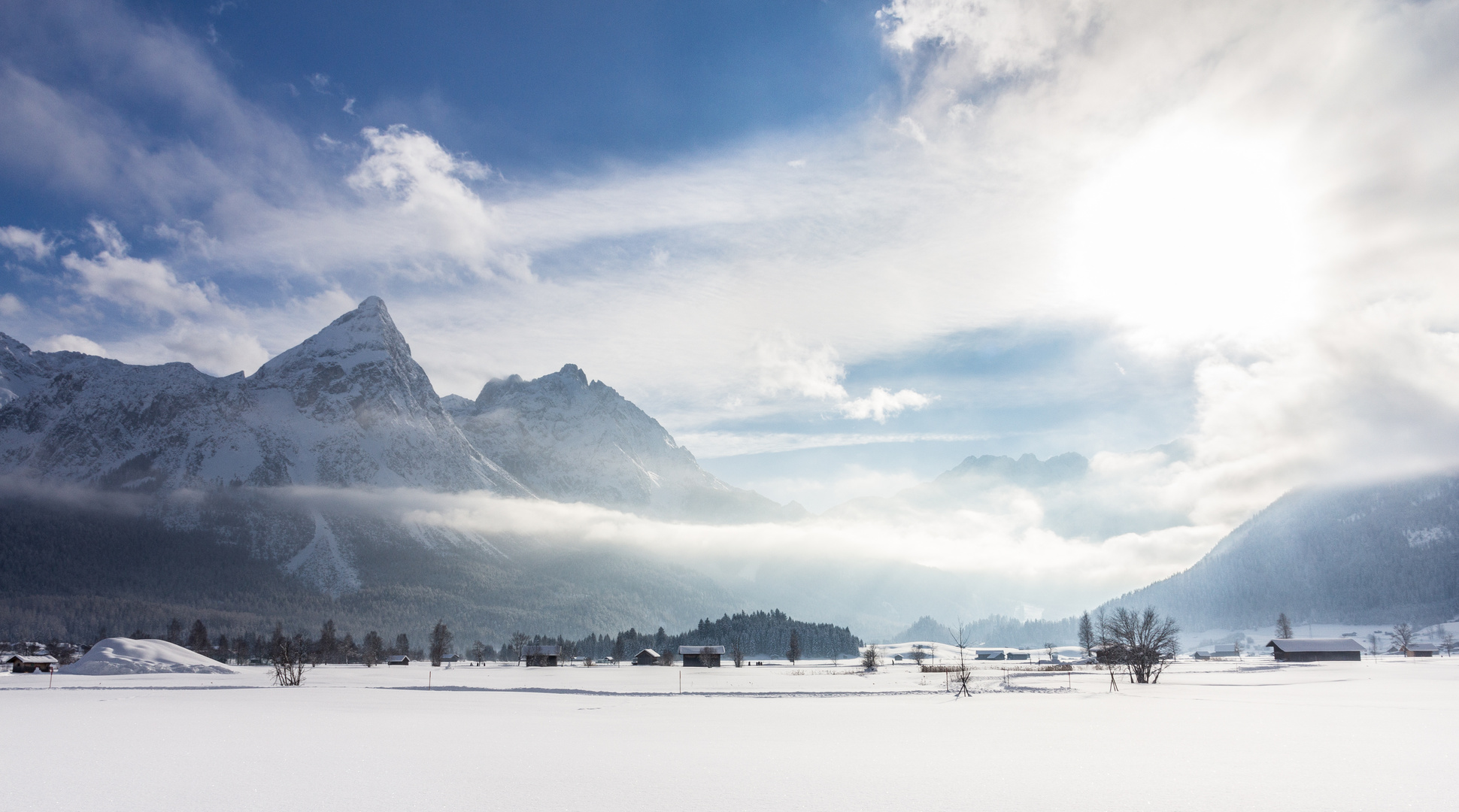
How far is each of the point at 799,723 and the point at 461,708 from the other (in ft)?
72.1

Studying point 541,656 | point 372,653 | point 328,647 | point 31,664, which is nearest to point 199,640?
point 328,647

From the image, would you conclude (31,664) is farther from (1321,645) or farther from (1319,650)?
(1321,645)

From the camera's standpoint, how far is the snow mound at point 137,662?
94.9 meters

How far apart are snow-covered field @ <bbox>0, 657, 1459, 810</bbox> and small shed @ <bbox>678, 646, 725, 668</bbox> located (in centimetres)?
10176

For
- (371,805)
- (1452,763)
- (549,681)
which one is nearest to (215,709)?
(371,805)

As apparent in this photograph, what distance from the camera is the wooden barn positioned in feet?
527

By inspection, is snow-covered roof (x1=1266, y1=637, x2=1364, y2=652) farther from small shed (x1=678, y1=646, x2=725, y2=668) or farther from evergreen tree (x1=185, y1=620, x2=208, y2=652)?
evergreen tree (x1=185, y1=620, x2=208, y2=652)

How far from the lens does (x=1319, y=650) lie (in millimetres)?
131500

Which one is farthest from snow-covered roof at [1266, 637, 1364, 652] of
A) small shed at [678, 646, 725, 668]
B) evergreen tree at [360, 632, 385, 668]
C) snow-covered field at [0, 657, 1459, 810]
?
evergreen tree at [360, 632, 385, 668]

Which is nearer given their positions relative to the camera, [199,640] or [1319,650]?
[1319,650]

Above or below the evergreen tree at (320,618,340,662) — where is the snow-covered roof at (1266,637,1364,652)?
above

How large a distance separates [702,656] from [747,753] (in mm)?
131804

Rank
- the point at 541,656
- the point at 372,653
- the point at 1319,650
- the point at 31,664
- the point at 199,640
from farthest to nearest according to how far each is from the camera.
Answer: the point at 199,640, the point at 541,656, the point at 372,653, the point at 1319,650, the point at 31,664

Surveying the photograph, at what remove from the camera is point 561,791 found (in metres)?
18.0
